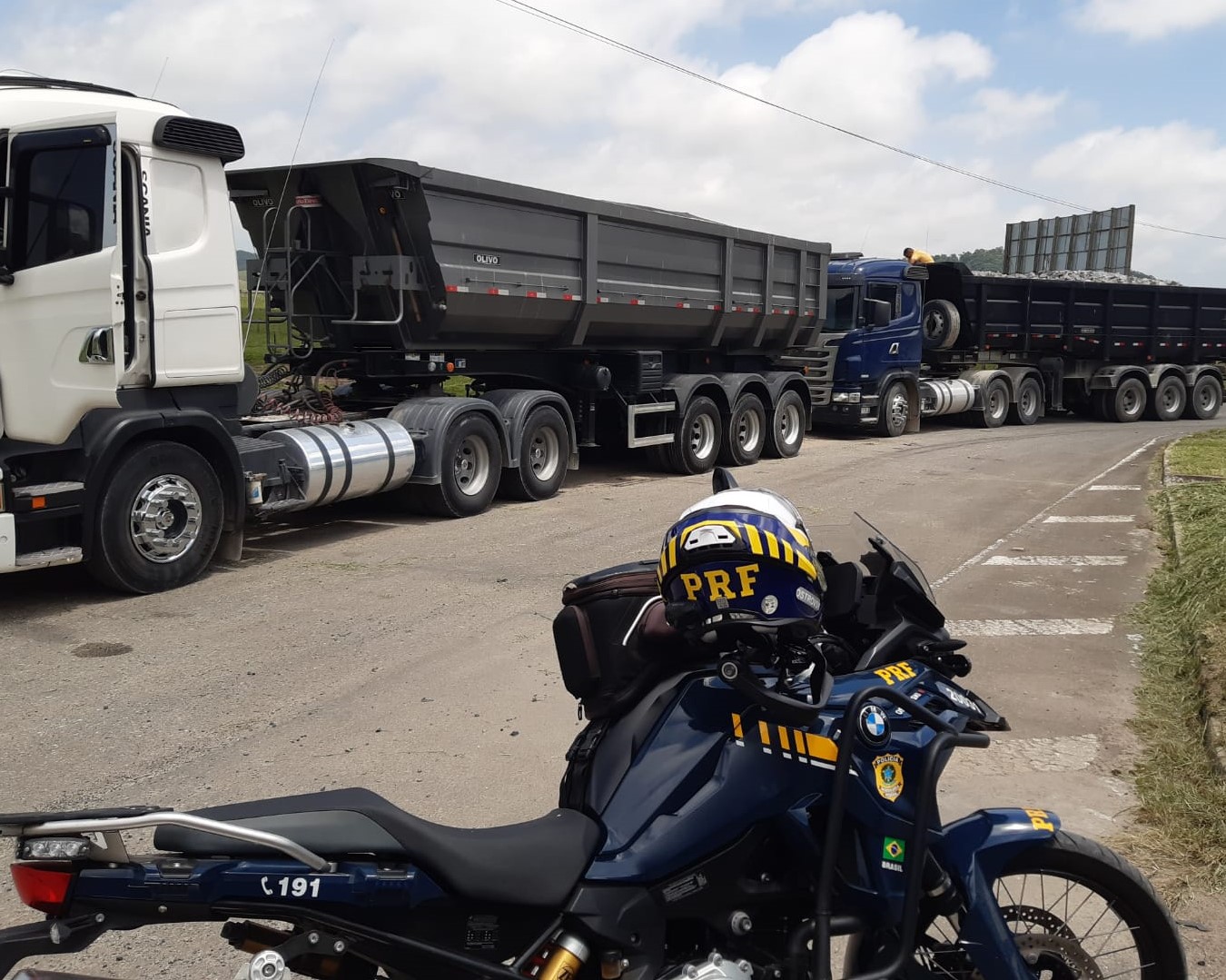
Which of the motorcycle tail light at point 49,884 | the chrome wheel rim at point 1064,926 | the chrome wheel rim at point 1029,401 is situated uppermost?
the chrome wheel rim at point 1029,401

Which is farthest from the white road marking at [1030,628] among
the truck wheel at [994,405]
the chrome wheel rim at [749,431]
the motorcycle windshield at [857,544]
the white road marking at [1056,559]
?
the truck wheel at [994,405]

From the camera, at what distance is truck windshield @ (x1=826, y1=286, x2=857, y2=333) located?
17734mm

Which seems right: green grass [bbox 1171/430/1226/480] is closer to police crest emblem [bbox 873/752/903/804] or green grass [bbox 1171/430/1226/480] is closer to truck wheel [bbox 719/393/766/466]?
truck wheel [bbox 719/393/766/466]

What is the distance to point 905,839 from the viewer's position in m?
2.32

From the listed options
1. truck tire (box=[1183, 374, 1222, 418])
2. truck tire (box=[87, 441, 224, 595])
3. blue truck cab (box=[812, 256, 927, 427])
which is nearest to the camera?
truck tire (box=[87, 441, 224, 595])

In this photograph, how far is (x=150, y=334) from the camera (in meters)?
6.92

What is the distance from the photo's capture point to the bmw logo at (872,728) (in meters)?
2.27

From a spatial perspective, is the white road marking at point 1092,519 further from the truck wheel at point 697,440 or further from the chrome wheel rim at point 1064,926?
the chrome wheel rim at point 1064,926

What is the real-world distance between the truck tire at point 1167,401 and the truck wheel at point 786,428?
39.4ft

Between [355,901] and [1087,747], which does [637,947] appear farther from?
[1087,747]

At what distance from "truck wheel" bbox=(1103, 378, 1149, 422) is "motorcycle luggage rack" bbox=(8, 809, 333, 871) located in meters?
23.8

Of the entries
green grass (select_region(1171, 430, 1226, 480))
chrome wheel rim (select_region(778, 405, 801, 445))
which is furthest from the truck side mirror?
green grass (select_region(1171, 430, 1226, 480))

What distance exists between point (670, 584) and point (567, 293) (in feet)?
28.5

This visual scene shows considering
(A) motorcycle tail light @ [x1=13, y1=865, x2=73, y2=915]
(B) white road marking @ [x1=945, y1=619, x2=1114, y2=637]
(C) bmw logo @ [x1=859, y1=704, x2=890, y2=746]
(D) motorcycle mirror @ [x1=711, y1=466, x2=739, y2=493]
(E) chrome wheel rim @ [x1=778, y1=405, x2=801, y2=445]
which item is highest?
(D) motorcycle mirror @ [x1=711, y1=466, x2=739, y2=493]
